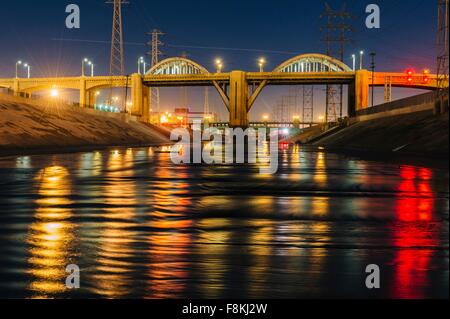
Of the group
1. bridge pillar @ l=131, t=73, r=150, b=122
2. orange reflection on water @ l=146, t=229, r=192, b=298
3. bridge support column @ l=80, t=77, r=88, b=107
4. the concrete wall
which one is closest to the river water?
orange reflection on water @ l=146, t=229, r=192, b=298

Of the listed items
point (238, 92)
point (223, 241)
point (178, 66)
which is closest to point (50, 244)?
point (223, 241)

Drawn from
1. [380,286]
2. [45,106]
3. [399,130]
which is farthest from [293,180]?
[45,106]

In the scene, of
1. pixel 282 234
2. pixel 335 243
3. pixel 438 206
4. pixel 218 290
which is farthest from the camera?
pixel 438 206

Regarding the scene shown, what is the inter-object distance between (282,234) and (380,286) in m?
4.15

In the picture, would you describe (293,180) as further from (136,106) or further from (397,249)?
(136,106)

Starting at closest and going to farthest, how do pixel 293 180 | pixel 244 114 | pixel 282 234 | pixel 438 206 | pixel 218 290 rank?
pixel 218 290
pixel 282 234
pixel 438 206
pixel 293 180
pixel 244 114

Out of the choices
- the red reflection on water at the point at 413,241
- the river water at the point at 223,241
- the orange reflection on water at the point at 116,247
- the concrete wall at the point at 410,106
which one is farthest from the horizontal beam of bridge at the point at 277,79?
the red reflection on water at the point at 413,241

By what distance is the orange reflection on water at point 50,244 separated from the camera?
283 inches

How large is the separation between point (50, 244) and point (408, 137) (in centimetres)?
4285

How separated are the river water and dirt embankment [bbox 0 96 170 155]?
3326cm

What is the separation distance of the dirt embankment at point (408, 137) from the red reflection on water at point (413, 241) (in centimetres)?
Result: 2015

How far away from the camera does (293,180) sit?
2462 centimetres

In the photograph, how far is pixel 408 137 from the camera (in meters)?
47.6
